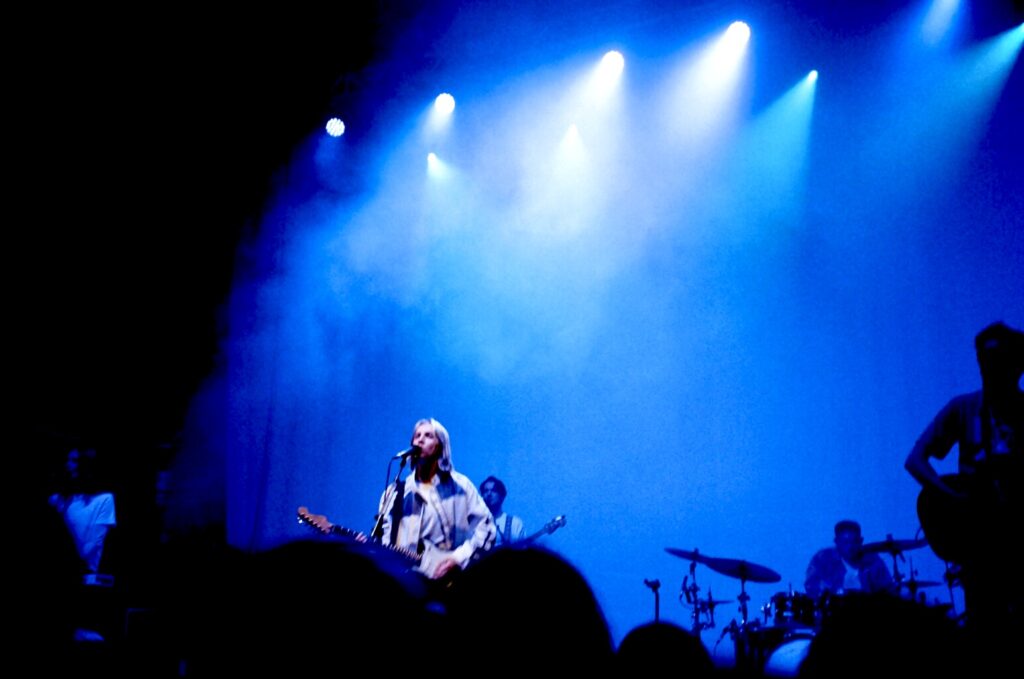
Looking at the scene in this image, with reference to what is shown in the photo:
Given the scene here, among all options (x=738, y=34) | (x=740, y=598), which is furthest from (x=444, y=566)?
(x=738, y=34)

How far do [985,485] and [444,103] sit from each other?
8.37 m

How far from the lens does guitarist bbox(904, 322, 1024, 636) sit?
3033 millimetres

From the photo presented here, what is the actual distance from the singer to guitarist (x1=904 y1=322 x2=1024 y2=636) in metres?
2.81

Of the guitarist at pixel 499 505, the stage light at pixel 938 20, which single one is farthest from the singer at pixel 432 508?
the stage light at pixel 938 20

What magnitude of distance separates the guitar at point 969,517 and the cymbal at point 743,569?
2.79 metres

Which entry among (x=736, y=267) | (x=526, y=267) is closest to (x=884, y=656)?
(x=736, y=267)

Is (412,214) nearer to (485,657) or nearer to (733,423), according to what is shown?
(733,423)

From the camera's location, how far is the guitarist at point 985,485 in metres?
3.03

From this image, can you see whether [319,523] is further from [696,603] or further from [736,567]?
[696,603]

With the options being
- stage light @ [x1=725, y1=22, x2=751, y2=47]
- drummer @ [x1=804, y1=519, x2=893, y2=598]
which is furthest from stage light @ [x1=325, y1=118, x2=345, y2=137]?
drummer @ [x1=804, y1=519, x2=893, y2=598]

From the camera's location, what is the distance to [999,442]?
3.33 m

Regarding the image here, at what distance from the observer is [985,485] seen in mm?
3184

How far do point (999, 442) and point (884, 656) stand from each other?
2.69 metres

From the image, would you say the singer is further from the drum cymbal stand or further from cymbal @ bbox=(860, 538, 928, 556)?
cymbal @ bbox=(860, 538, 928, 556)
